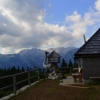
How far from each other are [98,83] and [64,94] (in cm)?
441

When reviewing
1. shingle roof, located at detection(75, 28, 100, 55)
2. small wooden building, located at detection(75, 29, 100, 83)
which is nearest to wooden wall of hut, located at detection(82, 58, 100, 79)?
small wooden building, located at detection(75, 29, 100, 83)

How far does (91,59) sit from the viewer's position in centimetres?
1391

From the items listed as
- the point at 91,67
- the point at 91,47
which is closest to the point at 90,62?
the point at 91,67

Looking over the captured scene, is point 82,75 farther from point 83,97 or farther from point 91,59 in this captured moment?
point 83,97

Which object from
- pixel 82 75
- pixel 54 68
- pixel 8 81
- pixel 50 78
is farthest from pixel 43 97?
pixel 8 81

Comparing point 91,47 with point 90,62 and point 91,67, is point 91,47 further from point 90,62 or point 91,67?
point 91,67

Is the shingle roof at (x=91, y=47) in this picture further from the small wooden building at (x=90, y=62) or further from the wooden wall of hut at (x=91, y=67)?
the wooden wall of hut at (x=91, y=67)

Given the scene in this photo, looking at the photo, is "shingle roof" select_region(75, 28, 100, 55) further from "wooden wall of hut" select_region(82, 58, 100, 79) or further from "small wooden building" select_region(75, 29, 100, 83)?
"wooden wall of hut" select_region(82, 58, 100, 79)

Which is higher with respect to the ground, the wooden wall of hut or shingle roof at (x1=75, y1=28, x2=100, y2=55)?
shingle roof at (x1=75, y1=28, x2=100, y2=55)

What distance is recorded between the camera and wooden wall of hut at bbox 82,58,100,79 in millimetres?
13789

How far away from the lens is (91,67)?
13.9 m

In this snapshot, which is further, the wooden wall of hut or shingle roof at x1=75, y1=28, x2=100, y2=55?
shingle roof at x1=75, y1=28, x2=100, y2=55

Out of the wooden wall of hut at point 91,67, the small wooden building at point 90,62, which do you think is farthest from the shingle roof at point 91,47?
the wooden wall of hut at point 91,67

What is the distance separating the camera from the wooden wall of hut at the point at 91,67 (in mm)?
13789
